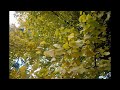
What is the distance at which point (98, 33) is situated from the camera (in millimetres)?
1904

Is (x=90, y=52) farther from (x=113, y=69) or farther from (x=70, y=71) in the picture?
(x=113, y=69)

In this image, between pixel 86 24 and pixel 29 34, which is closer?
pixel 86 24

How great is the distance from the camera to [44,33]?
9.62 ft

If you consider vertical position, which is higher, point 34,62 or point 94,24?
point 94,24

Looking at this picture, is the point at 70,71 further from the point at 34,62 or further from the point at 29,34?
the point at 29,34

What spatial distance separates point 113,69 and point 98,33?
62 centimetres
